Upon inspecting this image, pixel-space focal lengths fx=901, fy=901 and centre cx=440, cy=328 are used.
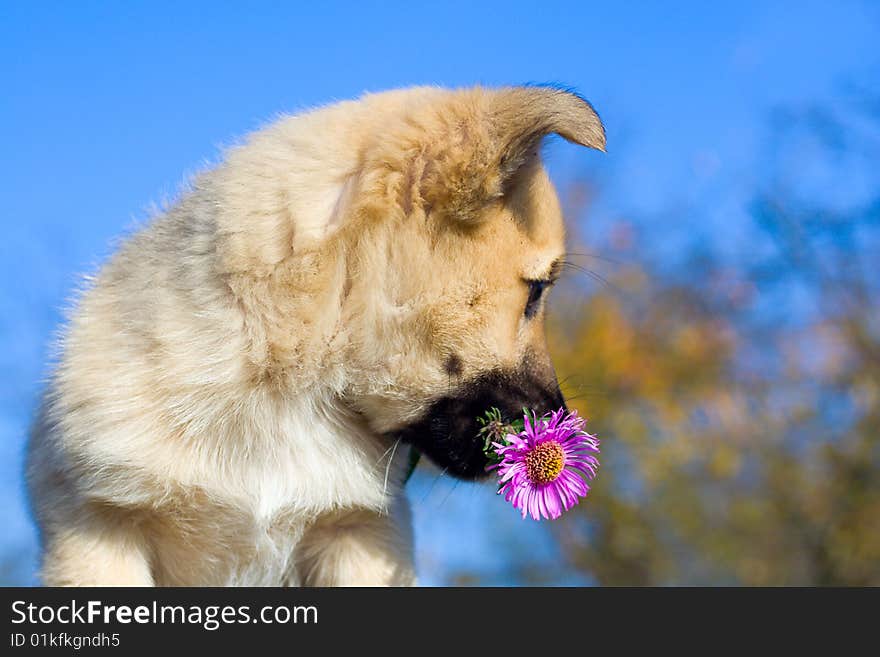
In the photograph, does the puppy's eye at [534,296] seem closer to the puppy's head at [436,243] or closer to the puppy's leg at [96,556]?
the puppy's head at [436,243]

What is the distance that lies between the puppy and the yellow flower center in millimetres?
185

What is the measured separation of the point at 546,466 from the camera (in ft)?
11.2

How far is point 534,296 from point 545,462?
681 millimetres

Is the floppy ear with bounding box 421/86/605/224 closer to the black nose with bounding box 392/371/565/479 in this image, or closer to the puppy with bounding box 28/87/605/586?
the puppy with bounding box 28/87/605/586

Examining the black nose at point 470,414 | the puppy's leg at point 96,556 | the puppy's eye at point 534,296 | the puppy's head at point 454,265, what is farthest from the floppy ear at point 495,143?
the puppy's leg at point 96,556

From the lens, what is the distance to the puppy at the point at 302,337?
325cm

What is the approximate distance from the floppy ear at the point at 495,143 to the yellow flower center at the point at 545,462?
914 millimetres

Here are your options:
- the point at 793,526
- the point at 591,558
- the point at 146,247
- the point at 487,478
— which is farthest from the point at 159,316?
the point at 591,558

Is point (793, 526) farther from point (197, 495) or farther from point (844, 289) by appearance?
point (197, 495)

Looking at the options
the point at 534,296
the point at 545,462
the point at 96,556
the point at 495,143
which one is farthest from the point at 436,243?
the point at 96,556

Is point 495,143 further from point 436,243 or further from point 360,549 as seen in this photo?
point 360,549

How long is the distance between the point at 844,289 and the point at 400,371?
1231 cm

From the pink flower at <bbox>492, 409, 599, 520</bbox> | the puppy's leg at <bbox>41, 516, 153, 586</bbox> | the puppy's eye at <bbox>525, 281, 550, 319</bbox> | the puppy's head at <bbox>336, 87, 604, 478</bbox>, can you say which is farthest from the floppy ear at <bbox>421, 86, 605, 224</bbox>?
the puppy's leg at <bbox>41, 516, 153, 586</bbox>

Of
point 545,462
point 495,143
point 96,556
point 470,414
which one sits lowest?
point 96,556
